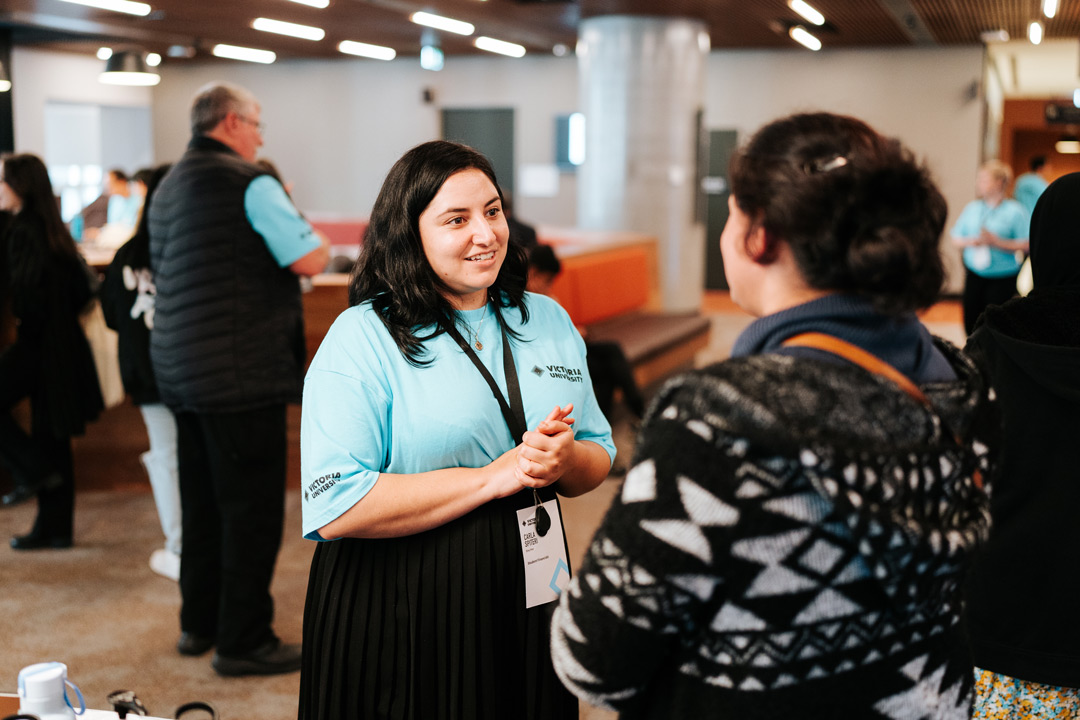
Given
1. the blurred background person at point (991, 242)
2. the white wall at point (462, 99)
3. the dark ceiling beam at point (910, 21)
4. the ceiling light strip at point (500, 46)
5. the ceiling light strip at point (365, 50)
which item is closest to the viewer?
the blurred background person at point (991, 242)

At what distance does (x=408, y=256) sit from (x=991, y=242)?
6653mm

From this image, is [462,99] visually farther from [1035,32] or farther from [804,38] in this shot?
[1035,32]

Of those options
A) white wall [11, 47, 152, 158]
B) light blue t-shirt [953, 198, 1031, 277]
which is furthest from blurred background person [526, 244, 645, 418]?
white wall [11, 47, 152, 158]

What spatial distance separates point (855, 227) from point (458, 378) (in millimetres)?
814

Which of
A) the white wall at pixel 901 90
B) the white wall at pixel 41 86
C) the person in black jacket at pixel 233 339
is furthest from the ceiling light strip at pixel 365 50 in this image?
the person in black jacket at pixel 233 339

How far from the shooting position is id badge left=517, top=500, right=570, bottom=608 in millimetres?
1663

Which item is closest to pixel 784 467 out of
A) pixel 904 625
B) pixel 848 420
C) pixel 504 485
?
pixel 848 420

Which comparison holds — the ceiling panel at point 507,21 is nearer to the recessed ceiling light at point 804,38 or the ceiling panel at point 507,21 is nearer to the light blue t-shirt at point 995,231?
the recessed ceiling light at point 804,38

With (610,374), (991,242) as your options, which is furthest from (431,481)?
(991,242)

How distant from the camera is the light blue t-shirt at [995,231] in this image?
7.33 metres

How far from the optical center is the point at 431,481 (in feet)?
5.24

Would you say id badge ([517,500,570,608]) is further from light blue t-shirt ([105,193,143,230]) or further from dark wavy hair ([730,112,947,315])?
light blue t-shirt ([105,193,143,230])

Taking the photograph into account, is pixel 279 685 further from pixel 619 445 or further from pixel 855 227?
pixel 619 445

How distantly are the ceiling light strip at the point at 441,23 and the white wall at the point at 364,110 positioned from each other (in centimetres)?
309
